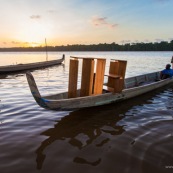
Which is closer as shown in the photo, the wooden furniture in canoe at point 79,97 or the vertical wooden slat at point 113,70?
the wooden furniture in canoe at point 79,97

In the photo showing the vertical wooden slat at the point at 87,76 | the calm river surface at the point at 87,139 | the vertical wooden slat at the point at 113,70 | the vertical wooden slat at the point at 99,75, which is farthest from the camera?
the vertical wooden slat at the point at 113,70

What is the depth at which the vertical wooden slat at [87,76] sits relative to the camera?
856cm

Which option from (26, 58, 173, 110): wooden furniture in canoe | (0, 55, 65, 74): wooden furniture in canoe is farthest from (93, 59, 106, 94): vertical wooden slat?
(0, 55, 65, 74): wooden furniture in canoe

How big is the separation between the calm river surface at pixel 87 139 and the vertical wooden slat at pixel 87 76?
1007 mm

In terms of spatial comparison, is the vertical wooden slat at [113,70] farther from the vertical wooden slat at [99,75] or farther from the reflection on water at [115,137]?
the reflection on water at [115,137]

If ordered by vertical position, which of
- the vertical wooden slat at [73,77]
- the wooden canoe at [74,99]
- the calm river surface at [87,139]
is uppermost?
the vertical wooden slat at [73,77]

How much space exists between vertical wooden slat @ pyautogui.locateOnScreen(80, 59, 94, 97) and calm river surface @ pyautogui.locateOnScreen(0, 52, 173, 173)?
1.01 m

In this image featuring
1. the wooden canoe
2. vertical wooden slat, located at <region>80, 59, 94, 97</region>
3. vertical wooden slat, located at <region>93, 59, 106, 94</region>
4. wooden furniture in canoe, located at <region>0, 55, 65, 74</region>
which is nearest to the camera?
the wooden canoe

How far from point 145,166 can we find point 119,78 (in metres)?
5.10

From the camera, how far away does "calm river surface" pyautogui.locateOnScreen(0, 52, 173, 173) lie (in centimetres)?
512

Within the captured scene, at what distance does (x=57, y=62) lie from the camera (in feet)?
140

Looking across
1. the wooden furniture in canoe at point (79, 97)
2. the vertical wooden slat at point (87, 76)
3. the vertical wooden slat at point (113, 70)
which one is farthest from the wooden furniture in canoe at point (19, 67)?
the vertical wooden slat at point (87, 76)

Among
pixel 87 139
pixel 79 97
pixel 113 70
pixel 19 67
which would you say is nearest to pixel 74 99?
pixel 79 97

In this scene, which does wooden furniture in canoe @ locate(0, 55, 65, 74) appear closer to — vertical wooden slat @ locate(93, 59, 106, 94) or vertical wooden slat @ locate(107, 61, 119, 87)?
vertical wooden slat @ locate(107, 61, 119, 87)
